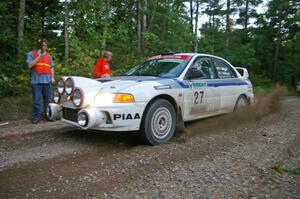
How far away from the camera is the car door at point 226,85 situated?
6031 mm

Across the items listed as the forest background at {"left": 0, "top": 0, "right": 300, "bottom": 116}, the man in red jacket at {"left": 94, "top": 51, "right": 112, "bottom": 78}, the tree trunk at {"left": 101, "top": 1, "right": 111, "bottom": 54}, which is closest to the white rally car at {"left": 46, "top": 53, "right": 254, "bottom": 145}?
the man in red jacket at {"left": 94, "top": 51, "right": 112, "bottom": 78}

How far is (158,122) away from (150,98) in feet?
1.45

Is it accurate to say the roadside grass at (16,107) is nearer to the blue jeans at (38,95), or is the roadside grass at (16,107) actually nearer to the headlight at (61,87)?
the blue jeans at (38,95)

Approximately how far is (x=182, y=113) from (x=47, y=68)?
10.9 feet

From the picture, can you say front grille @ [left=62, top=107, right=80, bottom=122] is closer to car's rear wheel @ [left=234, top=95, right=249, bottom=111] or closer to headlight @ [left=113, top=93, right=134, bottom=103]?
headlight @ [left=113, top=93, right=134, bottom=103]

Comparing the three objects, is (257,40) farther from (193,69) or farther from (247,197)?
(247,197)

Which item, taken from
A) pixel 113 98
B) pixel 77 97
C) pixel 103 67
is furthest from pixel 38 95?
pixel 113 98

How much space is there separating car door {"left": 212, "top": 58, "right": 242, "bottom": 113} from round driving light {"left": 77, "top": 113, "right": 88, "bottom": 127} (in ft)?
9.65

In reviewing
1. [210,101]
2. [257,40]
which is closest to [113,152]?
[210,101]

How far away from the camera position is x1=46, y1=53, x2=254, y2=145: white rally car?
13.5 ft

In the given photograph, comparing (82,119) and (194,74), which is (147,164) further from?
(194,74)

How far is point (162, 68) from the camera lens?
5.40m

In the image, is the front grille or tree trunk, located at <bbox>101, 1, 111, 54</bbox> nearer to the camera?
the front grille

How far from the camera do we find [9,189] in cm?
283
